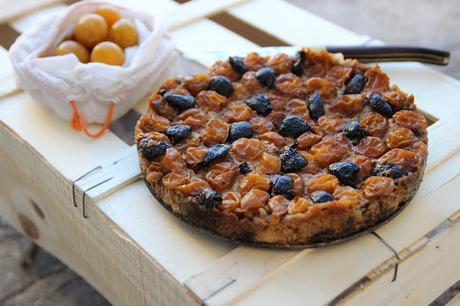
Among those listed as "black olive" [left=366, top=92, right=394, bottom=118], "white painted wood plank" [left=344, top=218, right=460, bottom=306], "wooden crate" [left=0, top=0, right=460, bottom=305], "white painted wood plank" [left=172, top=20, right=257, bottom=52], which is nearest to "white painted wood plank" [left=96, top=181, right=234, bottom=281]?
"wooden crate" [left=0, top=0, right=460, bottom=305]

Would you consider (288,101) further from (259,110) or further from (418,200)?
(418,200)

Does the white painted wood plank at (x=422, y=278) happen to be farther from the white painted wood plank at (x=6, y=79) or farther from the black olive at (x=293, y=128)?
the white painted wood plank at (x=6, y=79)

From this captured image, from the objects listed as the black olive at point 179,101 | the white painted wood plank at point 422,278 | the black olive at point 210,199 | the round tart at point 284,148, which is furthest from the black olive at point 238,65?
the white painted wood plank at point 422,278

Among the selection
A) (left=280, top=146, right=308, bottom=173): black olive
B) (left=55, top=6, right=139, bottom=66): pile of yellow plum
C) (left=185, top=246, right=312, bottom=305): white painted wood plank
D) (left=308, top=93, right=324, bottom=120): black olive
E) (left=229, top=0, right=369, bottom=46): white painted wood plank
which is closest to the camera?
(left=185, top=246, right=312, bottom=305): white painted wood plank

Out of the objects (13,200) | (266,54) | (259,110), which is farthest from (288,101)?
(13,200)

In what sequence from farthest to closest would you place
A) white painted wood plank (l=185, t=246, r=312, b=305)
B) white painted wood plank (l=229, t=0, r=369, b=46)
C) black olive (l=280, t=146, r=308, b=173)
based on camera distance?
1. white painted wood plank (l=229, t=0, r=369, b=46)
2. black olive (l=280, t=146, r=308, b=173)
3. white painted wood plank (l=185, t=246, r=312, b=305)

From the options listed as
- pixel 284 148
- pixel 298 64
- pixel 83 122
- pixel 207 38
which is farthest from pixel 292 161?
pixel 207 38

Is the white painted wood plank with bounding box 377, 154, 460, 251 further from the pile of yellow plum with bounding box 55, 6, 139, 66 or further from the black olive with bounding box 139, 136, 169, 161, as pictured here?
the pile of yellow plum with bounding box 55, 6, 139, 66
